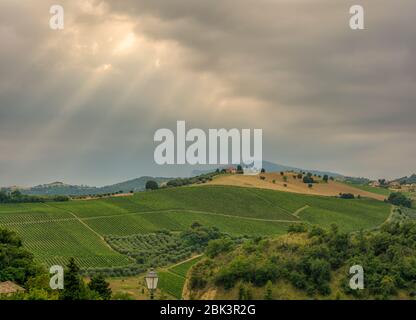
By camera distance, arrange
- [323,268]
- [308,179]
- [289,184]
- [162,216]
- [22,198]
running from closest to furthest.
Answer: [323,268]
[162,216]
[22,198]
[289,184]
[308,179]

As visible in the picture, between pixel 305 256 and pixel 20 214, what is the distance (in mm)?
74678

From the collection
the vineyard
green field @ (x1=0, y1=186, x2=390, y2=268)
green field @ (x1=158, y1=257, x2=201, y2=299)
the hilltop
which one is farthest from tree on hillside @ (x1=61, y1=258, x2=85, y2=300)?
the hilltop

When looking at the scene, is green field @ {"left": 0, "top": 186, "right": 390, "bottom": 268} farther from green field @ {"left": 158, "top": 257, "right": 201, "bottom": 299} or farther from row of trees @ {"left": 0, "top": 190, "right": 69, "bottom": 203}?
green field @ {"left": 158, "top": 257, "right": 201, "bottom": 299}

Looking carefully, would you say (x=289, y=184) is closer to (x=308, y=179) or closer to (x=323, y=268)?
(x=308, y=179)

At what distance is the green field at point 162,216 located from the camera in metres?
92.9

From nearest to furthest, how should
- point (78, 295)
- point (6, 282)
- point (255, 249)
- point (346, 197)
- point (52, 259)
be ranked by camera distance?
point (78, 295), point (6, 282), point (255, 249), point (52, 259), point (346, 197)

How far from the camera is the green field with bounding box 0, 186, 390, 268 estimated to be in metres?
92.9

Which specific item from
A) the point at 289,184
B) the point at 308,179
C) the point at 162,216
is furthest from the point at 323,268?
the point at 308,179

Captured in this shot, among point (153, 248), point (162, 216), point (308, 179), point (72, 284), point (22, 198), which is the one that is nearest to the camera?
point (72, 284)

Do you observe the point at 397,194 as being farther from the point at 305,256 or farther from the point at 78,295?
the point at 78,295

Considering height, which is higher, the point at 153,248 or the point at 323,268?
the point at 323,268

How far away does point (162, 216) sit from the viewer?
116 meters

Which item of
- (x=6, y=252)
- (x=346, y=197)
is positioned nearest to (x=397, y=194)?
(x=346, y=197)
